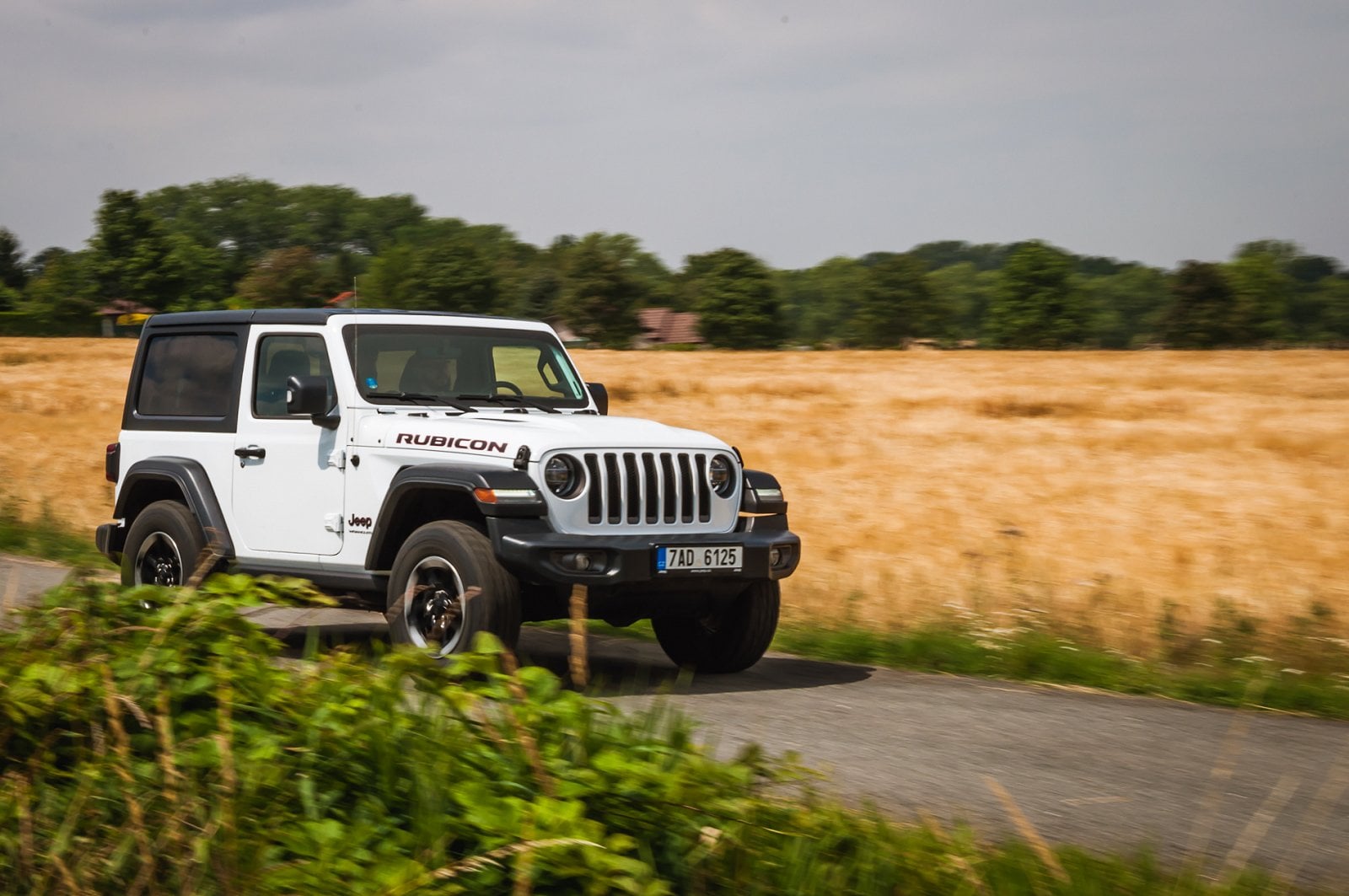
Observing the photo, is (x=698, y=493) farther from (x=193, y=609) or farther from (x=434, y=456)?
(x=193, y=609)

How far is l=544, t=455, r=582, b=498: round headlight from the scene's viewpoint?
23.7 feet

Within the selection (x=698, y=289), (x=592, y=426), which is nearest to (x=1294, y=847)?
(x=592, y=426)

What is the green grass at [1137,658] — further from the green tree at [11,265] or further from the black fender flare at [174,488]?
the green tree at [11,265]

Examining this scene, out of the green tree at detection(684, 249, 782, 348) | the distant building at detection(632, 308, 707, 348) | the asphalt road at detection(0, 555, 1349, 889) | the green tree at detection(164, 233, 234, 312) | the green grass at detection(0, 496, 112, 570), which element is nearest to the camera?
the asphalt road at detection(0, 555, 1349, 889)

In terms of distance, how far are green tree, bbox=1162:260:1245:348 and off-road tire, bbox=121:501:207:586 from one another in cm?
8615

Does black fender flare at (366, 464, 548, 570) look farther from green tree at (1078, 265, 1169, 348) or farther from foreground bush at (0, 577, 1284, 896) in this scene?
green tree at (1078, 265, 1169, 348)

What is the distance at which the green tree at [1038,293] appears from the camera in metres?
109

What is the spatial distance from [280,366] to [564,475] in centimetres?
231

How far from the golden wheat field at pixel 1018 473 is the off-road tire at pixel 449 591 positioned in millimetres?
3754

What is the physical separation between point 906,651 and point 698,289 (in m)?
102

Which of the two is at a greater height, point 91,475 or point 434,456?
point 434,456

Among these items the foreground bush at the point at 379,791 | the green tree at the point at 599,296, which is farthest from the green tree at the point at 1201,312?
the foreground bush at the point at 379,791

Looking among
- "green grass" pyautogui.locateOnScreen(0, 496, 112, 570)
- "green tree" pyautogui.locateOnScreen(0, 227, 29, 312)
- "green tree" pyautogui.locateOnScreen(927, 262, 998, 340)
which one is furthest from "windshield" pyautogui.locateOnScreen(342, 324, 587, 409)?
"green tree" pyautogui.locateOnScreen(0, 227, 29, 312)

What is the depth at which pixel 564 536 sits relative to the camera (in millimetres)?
7090
